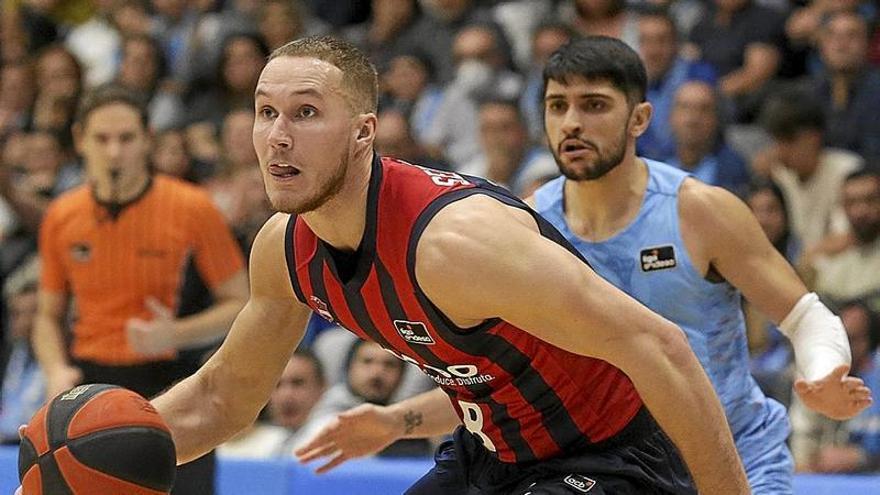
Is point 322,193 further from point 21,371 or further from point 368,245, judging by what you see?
point 21,371

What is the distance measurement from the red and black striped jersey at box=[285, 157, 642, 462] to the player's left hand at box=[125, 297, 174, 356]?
259 cm

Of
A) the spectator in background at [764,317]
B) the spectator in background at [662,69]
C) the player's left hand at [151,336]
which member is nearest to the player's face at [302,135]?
the player's left hand at [151,336]

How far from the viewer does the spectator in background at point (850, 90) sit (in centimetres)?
942

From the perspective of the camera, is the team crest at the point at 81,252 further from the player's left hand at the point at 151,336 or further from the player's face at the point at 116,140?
the player's left hand at the point at 151,336

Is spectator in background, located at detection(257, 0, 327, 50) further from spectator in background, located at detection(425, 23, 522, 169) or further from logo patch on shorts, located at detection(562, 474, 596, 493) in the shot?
logo patch on shorts, located at detection(562, 474, 596, 493)

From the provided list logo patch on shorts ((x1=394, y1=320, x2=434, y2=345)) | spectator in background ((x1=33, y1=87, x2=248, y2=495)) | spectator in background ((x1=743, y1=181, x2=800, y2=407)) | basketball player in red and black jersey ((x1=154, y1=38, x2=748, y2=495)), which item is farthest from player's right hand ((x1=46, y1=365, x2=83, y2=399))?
spectator in background ((x1=743, y1=181, x2=800, y2=407))

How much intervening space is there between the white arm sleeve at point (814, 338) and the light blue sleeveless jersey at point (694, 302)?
0.21 m

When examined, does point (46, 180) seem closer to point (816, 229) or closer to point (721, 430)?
point (816, 229)

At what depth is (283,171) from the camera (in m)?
4.05

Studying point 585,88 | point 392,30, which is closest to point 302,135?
point 585,88

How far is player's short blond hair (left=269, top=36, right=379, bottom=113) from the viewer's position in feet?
13.4

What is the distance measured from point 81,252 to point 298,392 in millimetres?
1838

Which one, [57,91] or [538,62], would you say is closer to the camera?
[538,62]

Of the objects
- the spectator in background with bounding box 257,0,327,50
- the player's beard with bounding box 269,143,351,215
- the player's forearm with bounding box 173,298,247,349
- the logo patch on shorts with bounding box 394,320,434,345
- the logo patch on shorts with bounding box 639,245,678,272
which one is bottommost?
the player's forearm with bounding box 173,298,247,349
